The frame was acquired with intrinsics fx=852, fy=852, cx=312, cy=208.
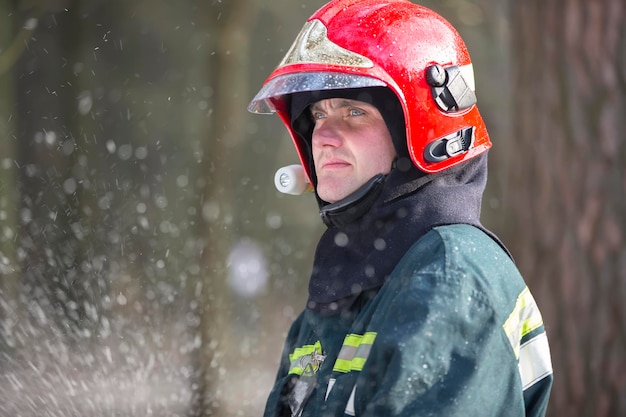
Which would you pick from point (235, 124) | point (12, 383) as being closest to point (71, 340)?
point (12, 383)

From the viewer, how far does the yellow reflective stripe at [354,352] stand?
226cm

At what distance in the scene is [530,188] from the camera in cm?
488

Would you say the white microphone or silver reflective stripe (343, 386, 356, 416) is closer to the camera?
silver reflective stripe (343, 386, 356, 416)

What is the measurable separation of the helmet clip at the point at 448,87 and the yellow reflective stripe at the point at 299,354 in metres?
0.86

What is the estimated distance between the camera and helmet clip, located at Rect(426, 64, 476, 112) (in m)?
2.71

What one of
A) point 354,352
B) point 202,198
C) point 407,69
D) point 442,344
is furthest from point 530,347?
point 202,198

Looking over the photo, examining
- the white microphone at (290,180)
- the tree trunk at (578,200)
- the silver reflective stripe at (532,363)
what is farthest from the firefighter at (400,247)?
the tree trunk at (578,200)

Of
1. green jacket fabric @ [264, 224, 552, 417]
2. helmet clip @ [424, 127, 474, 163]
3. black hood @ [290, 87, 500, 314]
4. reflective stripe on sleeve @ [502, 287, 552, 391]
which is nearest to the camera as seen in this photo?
green jacket fabric @ [264, 224, 552, 417]

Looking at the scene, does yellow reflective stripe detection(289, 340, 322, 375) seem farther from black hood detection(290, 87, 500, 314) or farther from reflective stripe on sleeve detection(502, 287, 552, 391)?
reflective stripe on sleeve detection(502, 287, 552, 391)

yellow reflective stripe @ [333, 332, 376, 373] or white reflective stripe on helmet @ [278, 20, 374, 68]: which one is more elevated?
white reflective stripe on helmet @ [278, 20, 374, 68]

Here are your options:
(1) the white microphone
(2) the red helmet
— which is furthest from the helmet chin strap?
(1) the white microphone

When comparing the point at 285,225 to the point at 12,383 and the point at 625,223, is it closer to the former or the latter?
the point at 12,383

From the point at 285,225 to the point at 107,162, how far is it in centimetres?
352

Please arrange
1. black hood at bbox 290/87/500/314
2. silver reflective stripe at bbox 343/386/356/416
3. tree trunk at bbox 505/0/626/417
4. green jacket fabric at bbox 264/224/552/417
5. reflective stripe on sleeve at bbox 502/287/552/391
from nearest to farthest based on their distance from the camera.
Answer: green jacket fabric at bbox 264/224/552/417 → silver reflective stripe at bbox 343/386/356/416 → reflective stripe on sleeve at bbox 502/287/552/391 → black hood at bbox 290/87/500/314 → tree trunk at bbox 505/0/626/417
